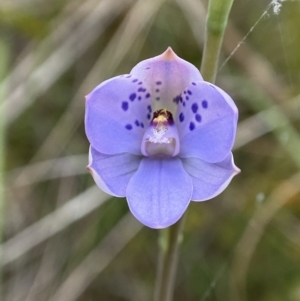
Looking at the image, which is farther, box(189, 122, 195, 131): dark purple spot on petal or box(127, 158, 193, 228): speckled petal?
box(189, 122, 195, 131): dark purple spot on petal

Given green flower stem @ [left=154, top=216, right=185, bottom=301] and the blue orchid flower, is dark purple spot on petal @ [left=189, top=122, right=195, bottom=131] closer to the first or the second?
the blue orchid flower

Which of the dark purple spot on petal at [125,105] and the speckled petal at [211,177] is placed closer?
the speckled petal at [211,177]

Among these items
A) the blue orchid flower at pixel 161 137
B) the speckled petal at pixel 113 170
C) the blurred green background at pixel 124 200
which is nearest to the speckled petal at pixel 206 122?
the blue orchid flower at pixel 161 137

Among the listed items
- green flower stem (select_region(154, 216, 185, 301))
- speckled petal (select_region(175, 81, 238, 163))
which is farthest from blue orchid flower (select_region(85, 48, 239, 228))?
Result: green flower stem (select_region(154, 216, 185, 301))

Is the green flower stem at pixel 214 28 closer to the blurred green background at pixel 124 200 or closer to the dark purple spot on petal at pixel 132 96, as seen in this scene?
the dark purple spot on petal at pixel 132 96

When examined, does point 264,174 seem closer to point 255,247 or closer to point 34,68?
point 255,247

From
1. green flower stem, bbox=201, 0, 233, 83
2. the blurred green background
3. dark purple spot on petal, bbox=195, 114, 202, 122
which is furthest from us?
the blurred green background

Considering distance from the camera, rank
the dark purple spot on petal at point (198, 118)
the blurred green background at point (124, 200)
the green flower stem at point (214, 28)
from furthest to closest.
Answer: the blurred green background at point (124, 200) → the dark purple spot on petal at point (198, 118) → the green flower stem at point (214, 28)
